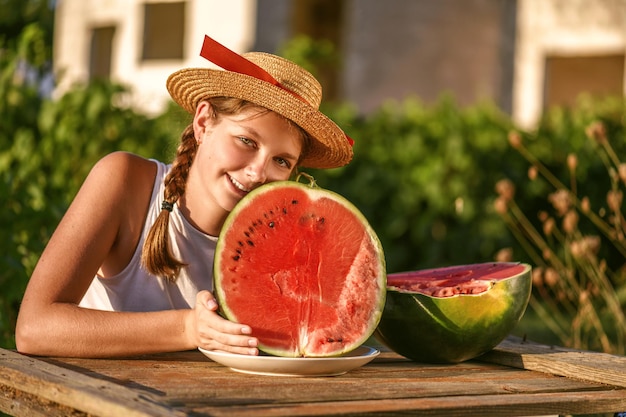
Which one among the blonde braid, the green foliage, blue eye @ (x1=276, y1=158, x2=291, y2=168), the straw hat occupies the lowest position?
the green foliage

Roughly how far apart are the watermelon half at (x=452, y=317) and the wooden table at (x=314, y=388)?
0.17 feet

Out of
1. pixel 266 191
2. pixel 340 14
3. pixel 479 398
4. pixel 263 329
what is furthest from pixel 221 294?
pixel 340 14

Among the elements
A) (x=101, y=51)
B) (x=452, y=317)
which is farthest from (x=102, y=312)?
(x=101, y=51)

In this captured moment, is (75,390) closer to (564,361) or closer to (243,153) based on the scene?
(243,153)

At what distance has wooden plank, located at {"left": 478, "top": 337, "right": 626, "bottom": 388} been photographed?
2.46 m

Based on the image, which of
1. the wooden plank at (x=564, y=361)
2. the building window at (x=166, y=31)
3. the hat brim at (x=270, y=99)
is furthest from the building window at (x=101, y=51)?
the wooden plank at (x=564, y=361)

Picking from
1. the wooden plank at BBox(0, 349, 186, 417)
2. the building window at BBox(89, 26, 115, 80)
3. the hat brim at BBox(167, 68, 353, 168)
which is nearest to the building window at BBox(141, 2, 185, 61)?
the building window at BBox(89, 26, 115, 80)

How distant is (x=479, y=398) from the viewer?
6.91ft

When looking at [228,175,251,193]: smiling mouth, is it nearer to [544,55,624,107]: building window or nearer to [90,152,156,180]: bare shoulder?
[90,152,156,180]: bare shoulder

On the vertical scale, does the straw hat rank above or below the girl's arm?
above

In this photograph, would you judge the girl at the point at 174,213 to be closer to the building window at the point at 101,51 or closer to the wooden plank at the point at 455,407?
the wooden plank at the point at 455,407

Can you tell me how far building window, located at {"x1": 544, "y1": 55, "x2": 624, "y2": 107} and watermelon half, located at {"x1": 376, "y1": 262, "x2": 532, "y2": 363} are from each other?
13357 millimetres

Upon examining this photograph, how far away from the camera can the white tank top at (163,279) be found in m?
2.86

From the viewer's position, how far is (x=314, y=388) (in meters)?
2.10
